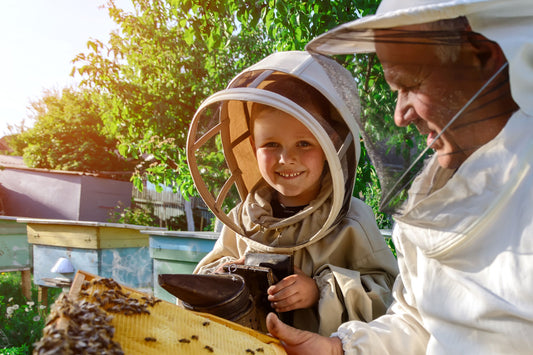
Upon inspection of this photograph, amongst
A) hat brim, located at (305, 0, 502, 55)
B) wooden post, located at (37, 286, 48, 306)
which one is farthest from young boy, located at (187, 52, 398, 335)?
wooden post, located at (37, 286, 48, 306)

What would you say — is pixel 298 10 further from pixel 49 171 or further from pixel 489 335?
pixel 49 171

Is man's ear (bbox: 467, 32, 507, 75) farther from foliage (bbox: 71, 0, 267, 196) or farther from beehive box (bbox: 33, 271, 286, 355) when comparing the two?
foliage (bbox: 71, 0, 267, 196)

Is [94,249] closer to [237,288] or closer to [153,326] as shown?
[237,288]

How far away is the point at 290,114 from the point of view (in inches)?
70.4

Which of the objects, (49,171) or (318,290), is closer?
(318,290)

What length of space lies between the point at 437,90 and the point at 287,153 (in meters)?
0.93

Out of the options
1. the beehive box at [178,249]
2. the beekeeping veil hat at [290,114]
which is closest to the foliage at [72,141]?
the beehive box at [178,249]

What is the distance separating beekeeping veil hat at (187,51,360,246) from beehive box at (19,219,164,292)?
3648 millimetres

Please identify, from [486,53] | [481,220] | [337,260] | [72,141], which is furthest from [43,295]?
[72,141]

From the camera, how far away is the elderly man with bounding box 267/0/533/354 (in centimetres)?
91

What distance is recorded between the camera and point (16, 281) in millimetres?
8883

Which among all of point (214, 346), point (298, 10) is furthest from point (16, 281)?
point (214, 346)

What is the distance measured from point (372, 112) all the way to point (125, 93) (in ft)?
21.2

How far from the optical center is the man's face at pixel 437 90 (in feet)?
3.19
